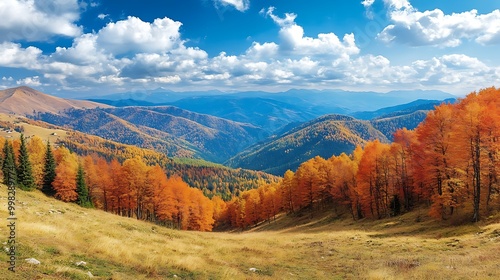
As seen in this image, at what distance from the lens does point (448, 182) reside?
43844 mm

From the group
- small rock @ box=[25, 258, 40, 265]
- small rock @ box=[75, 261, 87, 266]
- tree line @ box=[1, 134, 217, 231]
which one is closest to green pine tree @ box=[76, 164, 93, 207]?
tree line @ box=[1, 134, 217, 231]

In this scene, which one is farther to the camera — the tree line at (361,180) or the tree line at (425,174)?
the tree line at (361,180)

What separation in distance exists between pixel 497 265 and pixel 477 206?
22.8 meters

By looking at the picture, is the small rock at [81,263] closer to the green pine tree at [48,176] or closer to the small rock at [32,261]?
the small rock at [32,261]

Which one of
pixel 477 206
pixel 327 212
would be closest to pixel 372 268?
pixel 477 206

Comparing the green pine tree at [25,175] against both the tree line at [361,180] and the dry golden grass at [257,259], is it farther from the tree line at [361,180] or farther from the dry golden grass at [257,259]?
the dry golden grass at [257,259]

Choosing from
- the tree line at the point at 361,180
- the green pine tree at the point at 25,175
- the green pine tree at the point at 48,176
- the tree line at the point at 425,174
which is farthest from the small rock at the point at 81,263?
the green pine tree at the point at 48,176

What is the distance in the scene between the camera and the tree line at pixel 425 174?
39.5 meters

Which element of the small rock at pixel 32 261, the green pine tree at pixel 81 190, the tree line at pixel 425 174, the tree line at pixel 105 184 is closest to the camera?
the small rock at pixel 32 261

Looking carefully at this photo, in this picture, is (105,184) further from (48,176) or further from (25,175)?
(25,175)

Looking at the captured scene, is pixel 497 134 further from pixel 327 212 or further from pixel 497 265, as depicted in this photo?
pixel 327 212

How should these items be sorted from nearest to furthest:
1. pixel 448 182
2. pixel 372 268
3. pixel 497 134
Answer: pixel 372 268 < pixel 497 134 < pixel 448 182

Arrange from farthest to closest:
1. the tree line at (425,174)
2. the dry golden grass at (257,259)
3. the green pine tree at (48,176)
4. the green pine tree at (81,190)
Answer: the green pine tree at (48,176) < the green pine tree at (81,190) < the tree line at (425,174) < the dry golden grass at (257,259)

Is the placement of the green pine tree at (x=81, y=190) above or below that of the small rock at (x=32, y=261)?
below
